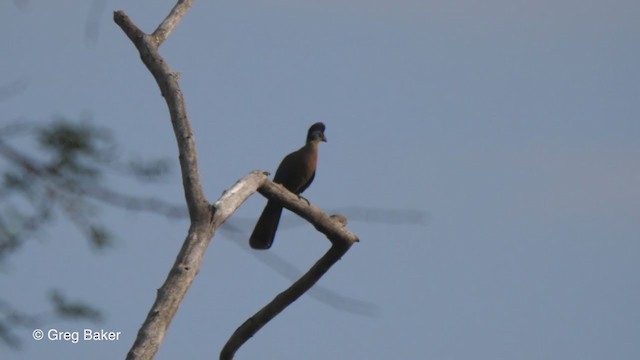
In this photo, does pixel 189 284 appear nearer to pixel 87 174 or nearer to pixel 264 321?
pixel 87 174

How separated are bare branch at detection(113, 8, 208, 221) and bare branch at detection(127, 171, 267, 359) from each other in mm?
60

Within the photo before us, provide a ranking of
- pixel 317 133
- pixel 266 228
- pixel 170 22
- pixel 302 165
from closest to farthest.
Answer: pixel 170 22 → pixel 266 228 → pixel 302 165 → pixel 317 133

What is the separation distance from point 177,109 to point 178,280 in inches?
30.9

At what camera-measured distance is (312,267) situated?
269 inches

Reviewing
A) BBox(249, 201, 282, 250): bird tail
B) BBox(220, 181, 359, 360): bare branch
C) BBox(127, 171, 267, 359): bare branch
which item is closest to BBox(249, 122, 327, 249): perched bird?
BBox(249, 201, 282, 250): bird tail

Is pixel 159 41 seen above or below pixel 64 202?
above

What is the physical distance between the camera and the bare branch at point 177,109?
5.97m

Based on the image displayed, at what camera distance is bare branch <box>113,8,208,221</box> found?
597 centimetres

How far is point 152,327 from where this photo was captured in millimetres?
5664

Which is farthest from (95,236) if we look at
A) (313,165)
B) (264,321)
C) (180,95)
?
(313,165)

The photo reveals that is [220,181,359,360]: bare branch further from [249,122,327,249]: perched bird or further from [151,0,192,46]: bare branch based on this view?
[249,122,327,249]: perched bird

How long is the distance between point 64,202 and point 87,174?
0.25 m

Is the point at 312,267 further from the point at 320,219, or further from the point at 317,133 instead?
the point at 317,133

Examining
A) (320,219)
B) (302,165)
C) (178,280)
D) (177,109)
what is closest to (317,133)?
(302,165)
